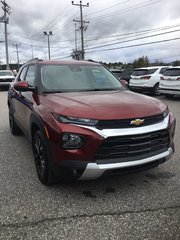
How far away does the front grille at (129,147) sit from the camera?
3.41 metres

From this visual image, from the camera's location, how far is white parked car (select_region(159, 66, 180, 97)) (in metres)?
13.8

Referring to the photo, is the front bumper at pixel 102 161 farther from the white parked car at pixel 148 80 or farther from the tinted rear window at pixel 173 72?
the white parked car at pixel 148 80

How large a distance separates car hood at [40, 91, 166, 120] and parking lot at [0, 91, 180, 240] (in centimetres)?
104

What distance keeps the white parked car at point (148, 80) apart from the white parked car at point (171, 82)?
4.24ft

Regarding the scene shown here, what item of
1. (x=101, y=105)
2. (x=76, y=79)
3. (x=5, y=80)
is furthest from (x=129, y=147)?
(x=5, y=80)

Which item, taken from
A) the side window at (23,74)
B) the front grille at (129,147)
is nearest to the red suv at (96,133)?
the front grille at (129,147)

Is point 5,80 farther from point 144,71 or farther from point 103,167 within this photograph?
point 103,167

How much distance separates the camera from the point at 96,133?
335 centimetres

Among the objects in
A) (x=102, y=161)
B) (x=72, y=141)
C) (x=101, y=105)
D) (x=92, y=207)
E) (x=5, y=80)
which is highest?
(x=101, y=105)

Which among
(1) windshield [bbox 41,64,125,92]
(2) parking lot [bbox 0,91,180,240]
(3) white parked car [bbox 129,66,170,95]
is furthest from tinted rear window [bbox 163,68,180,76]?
(2) parking lot [bbox 0,91,180,240]

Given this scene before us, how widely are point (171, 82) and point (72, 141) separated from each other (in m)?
11.5

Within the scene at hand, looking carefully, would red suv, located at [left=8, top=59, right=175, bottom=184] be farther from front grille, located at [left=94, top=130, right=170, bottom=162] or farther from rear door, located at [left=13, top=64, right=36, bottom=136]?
rear door, located at [left=13, top=64, right=36, bottom=136]

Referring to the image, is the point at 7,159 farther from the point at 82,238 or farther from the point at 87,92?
the point at 82,238

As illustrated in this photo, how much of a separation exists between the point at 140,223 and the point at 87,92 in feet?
7.01
